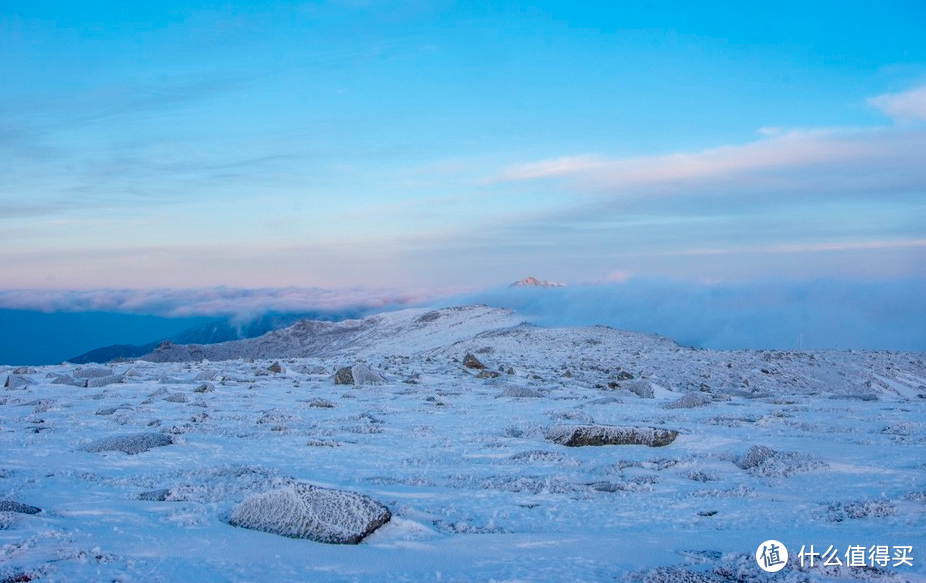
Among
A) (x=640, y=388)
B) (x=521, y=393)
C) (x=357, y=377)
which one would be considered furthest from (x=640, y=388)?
(x=357, y=377)

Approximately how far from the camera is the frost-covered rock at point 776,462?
784 centimetres

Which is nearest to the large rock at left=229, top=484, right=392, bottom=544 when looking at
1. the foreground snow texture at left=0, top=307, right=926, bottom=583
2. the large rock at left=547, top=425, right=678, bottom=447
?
the foreground snow texture at left=0, top=307, right=926, bottom=583

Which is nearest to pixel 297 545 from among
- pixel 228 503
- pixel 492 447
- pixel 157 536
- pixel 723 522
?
pixel 157 536

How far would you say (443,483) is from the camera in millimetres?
7488

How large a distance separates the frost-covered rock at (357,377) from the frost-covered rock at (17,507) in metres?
12.5

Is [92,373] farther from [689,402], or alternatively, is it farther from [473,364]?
[689,402]

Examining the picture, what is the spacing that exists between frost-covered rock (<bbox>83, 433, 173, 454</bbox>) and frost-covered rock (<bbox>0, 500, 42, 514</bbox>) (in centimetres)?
286

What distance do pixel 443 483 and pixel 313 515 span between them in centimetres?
229

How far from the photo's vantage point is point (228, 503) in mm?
6398

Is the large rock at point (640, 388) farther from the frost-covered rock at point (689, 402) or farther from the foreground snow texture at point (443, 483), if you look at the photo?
the frost-covered rock at point (689, 402)

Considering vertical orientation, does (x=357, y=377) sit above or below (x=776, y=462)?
above

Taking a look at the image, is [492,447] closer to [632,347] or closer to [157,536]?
[157,536]

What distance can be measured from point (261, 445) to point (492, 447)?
10.2 ft

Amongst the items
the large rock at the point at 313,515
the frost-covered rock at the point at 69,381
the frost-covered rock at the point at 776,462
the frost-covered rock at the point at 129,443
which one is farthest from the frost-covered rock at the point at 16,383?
the frost-covered rock at the point at 776,462
